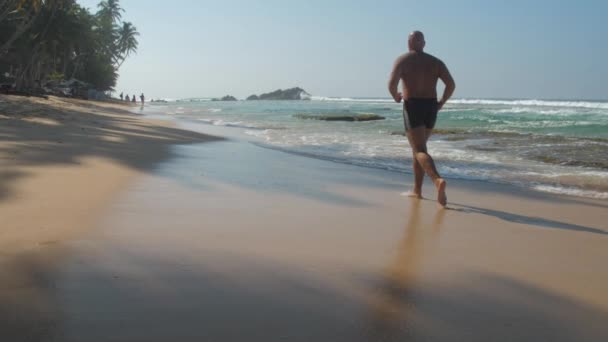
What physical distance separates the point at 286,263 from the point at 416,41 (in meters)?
2.99

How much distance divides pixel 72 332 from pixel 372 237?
6.24ft

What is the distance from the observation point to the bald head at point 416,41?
4473 millimetres

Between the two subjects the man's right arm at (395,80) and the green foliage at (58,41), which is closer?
the man's right arm at (395,80)

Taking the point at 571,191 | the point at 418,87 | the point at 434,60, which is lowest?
the point at 571,191

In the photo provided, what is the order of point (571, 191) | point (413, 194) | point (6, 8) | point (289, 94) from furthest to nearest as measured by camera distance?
1. point (289, 94)
2. point (6, 8)
3. point (571, 191)
4. point (413, 194)

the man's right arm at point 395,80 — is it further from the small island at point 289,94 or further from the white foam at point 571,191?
the small island at point 289,94

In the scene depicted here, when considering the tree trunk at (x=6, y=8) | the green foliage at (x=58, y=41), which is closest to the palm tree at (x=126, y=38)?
the green foliage at (x=58, y=41)

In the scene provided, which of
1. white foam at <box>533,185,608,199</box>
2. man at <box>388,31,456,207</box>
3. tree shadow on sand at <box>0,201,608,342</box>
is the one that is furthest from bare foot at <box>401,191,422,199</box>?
tree shadow on sand at <box>0,201,608,342</box>

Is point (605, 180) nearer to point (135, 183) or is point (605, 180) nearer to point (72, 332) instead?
point (135, 183)

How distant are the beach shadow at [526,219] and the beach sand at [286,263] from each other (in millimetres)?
29

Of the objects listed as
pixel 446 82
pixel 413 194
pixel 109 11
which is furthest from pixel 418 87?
pixel 109 11

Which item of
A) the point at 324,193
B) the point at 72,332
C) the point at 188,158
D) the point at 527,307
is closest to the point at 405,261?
the point at 527,307

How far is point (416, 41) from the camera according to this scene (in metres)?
4.49

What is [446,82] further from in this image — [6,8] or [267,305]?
[6,8]
